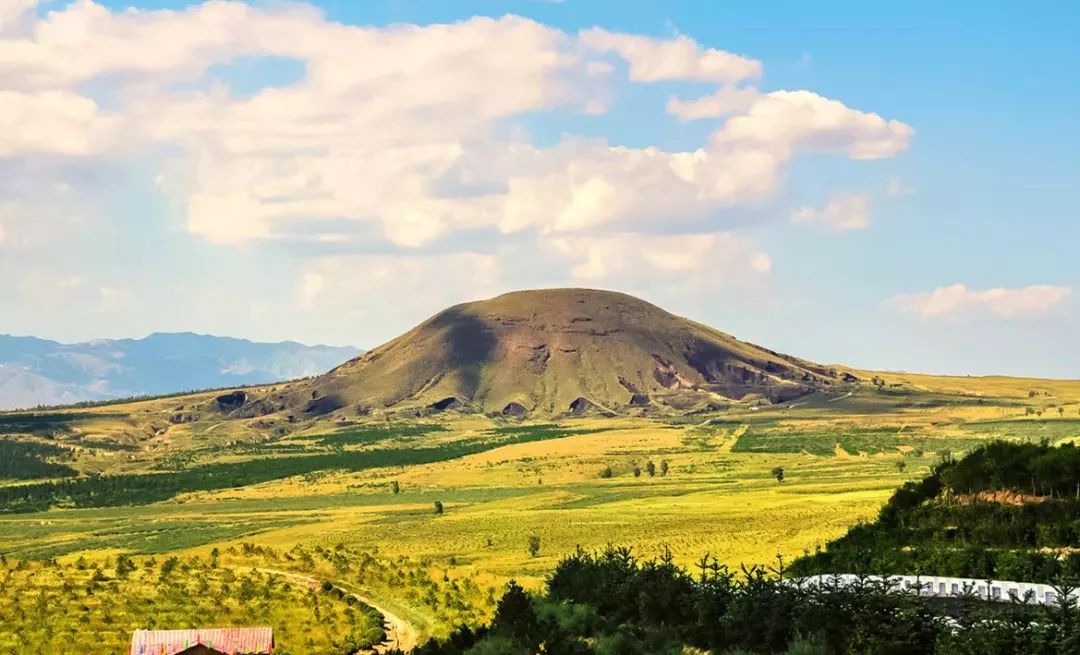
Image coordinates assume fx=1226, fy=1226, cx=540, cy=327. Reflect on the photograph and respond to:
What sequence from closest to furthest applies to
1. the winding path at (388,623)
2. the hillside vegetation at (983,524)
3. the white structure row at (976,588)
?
the white structure row at (976,588) → the hillside vegetation at (983,524) → the winding path at (388,623)

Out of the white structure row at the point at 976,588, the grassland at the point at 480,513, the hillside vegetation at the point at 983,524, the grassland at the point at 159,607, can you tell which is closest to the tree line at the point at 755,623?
the white structure row at the point at 976,588

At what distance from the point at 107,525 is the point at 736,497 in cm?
7306

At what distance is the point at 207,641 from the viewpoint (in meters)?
45.6

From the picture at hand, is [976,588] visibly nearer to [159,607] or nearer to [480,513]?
[159,607]

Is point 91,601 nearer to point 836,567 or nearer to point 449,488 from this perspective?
point 836,567

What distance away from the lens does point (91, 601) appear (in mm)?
62000

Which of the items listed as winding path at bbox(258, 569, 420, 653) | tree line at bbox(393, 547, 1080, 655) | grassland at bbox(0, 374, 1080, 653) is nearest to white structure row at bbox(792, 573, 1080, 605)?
tree line at bbox(393, 547, 1080, 655)

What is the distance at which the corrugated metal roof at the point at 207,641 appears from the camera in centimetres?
4541

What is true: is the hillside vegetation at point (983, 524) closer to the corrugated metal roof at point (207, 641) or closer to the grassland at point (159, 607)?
the corrugated metal roof at point (207, 641)

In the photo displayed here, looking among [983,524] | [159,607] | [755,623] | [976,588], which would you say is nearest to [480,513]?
[159,607]

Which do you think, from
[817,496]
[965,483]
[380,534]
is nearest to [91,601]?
[965,483]

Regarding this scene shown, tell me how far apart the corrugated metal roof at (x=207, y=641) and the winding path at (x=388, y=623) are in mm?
5984

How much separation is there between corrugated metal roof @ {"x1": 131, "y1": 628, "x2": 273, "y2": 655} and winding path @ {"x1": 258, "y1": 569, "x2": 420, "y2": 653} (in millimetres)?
5984

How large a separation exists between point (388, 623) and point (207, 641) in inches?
648
